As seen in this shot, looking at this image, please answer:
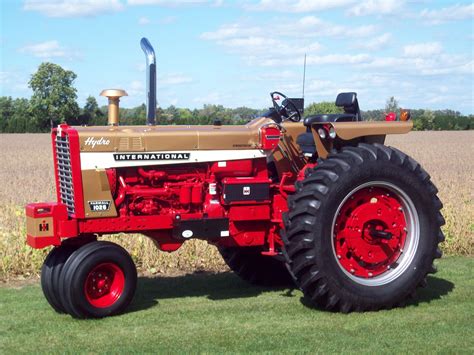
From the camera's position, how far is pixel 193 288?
7688 millimetres

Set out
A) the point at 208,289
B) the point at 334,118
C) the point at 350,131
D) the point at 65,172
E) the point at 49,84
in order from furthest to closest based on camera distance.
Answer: the point at 49,84, the point at 208,289, the point at 334,118, the point at 350,131, the point at 65,172

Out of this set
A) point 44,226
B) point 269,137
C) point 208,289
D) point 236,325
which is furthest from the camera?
point 208,289

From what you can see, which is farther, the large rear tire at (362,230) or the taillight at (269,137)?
the taillight at (269,137)

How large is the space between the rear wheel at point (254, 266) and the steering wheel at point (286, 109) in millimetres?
1380

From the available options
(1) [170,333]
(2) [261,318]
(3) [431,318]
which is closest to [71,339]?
(1) [170,333]

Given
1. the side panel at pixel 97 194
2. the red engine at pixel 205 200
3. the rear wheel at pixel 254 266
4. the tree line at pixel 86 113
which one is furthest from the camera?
the tree line at pixel 86 113

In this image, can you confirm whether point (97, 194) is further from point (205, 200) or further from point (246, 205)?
point (246, 205)

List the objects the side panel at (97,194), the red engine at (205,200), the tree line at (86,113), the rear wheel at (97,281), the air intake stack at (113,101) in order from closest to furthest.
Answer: the rear wheel at (97,281) < the side panel at (97,194) < the red engine at (205,200) < the air intake stack at (113,101) < the tree line at (86,113)

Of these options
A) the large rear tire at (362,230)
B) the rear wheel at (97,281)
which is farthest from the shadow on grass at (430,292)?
the rear wheel at (97,281)

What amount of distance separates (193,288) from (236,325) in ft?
5.09

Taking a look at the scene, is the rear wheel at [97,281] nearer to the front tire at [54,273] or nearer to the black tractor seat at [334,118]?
the front tire at [54,273]

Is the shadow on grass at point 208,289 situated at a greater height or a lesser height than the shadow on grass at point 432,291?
lesser

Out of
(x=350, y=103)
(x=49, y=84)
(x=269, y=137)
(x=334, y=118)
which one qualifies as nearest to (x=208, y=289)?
(x=269, y=137)

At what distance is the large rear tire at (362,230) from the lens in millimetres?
6395
